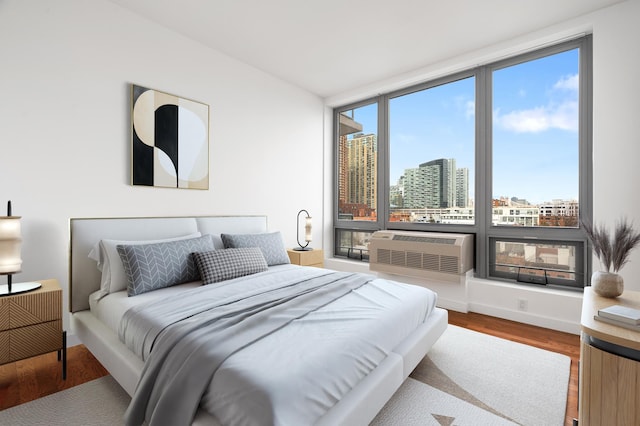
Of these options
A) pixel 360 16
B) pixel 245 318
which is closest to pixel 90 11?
pixel 360 16

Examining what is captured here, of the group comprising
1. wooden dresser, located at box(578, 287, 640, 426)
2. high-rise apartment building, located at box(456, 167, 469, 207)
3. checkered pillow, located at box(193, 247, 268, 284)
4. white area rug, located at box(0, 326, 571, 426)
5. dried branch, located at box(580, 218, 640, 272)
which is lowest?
white area rug, located at box(0, 326, 571, 426)

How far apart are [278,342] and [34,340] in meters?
1.71

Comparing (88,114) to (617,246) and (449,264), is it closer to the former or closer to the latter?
(449,264)

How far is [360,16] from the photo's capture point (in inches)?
109

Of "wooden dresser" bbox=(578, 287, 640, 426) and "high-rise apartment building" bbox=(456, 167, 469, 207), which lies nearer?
"wooden dresser" bbox=(578, 287, 640, 426)

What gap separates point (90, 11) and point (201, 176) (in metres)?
1.60

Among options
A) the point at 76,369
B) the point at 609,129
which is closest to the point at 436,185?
the point at 609,129

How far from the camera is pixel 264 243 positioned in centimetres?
317

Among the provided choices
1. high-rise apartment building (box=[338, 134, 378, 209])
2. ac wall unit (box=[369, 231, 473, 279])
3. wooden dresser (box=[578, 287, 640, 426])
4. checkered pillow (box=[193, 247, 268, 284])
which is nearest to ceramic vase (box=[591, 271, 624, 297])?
wooden dresser (box=[578, 287, 640, 426])

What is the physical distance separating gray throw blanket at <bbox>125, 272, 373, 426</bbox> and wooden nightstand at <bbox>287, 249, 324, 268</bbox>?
1.99 metres

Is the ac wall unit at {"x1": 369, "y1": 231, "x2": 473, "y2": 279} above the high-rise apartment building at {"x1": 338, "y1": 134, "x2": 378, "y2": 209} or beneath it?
beneath

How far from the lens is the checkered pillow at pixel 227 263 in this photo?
2.42 meters

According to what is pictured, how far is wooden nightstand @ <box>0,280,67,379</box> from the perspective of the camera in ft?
5.92

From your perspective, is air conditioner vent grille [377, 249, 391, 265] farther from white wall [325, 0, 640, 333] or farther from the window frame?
white wall [325, 0, 640, 333]
